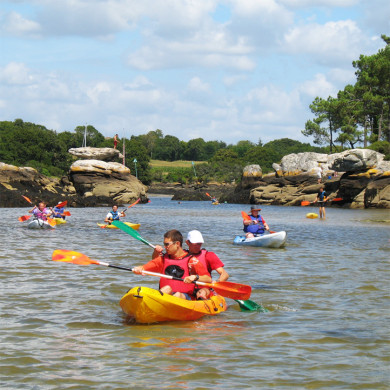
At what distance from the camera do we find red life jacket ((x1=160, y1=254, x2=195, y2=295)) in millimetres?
8086

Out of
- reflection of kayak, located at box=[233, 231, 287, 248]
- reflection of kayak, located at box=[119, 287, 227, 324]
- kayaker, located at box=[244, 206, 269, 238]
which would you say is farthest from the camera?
kayaker, located at box=[244, 206, 269, 238]

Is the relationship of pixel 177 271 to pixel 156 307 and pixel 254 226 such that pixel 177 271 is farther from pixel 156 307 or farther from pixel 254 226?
pixel 254 226

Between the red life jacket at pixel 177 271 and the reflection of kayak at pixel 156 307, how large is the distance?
367 millimetres

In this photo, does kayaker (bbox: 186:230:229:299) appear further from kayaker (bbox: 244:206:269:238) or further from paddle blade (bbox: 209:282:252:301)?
kayaker (bbox: 244:206:269:238)

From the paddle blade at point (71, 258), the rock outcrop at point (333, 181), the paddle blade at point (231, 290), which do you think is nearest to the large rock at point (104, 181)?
the rock outcrop at point (333, 181)

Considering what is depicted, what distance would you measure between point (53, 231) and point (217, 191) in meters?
80.3

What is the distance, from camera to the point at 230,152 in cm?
13675

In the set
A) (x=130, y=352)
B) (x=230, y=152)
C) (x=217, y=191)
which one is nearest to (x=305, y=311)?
(x=130, y=352)

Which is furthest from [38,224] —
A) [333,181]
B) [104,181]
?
[104,181]

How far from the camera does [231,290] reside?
8430mm

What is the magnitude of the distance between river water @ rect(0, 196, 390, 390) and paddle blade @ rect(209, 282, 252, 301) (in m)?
0.29

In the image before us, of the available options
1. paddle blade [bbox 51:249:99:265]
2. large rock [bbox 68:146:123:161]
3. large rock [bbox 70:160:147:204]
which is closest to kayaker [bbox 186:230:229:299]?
paddle blade [bbox 51:249:99:265]

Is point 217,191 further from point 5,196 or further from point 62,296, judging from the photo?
point 62,296

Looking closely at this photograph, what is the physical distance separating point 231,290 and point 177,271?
2.98ft
